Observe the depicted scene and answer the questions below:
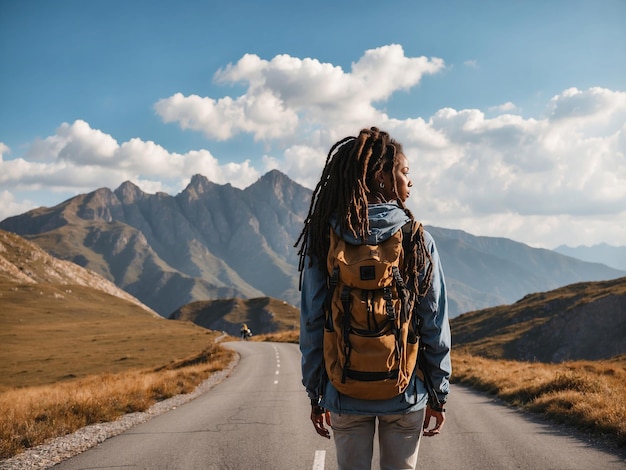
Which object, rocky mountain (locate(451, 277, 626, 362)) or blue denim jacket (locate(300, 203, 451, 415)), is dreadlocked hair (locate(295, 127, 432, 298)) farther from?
rocky mountain (locate(451, 277, 626, 362))

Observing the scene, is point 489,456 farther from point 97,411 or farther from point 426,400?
point 97,411

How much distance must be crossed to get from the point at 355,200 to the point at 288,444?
6608mm

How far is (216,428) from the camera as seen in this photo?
408 inches

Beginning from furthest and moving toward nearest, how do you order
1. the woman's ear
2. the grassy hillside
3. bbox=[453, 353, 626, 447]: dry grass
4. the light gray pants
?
the grassy hillside → bbox=[453, 353, 626, 447]: dry grass → the woman's ear → the light gray pants

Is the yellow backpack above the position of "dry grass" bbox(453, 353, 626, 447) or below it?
above

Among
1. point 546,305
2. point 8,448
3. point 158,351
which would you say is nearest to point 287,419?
point 8,448

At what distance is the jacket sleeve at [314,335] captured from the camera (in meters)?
3.40

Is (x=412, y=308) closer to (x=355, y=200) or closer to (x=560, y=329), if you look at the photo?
(x=355, y=200)

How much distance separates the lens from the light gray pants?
3.29 meters

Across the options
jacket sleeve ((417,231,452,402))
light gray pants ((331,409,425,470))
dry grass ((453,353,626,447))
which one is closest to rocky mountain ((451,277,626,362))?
dry grass ((453,353,626,447))

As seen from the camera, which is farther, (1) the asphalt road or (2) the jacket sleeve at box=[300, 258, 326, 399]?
(1) the asphalt road

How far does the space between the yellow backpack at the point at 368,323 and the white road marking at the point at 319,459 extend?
4608mm

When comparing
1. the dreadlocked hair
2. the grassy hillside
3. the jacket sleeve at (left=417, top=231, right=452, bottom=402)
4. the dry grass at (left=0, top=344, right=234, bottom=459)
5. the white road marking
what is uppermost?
the dreadlocked hair

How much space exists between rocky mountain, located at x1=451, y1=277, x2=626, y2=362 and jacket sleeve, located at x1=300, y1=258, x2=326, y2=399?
227ft
